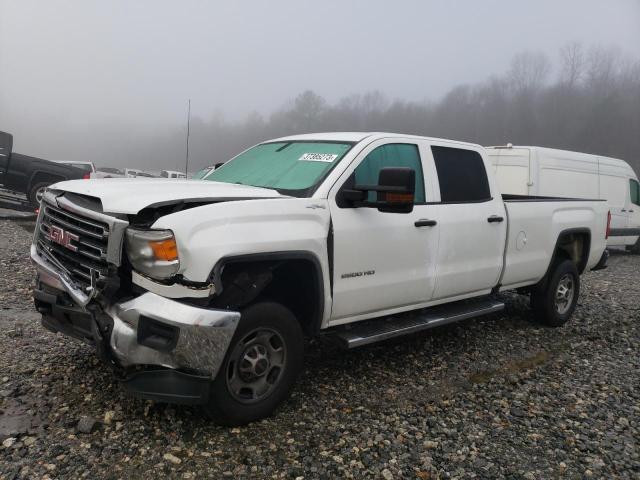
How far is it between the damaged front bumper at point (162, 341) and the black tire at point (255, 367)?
149 millimetres

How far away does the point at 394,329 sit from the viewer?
400 centimetres

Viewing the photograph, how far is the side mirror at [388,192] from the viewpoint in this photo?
133 inches

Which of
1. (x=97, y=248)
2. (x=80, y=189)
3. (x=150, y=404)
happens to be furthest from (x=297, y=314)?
(x=80, y=189)

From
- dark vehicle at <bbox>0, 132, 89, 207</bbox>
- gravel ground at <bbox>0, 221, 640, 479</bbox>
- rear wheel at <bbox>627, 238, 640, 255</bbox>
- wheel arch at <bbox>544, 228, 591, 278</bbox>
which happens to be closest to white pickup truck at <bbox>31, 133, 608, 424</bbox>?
gravel ground at <bbox>0, 221, 640, 479</bbox>

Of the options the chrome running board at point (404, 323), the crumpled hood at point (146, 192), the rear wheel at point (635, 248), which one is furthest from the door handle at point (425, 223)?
the rear wheel at point (635, 248)

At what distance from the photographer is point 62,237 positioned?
3.30 meters

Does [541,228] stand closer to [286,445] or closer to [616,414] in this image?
[616,414]

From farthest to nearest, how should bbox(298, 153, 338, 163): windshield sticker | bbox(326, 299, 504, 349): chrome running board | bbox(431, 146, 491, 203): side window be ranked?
1. bbox(431, 146, 491, 203): side window
2. bbox(298, 153, 338, 163): windshield sticker
3. bbox(326, 299, 504, 349): chrome running board

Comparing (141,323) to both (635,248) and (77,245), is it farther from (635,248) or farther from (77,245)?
(635,248)

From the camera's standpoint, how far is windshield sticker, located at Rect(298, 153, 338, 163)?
12.8 feet

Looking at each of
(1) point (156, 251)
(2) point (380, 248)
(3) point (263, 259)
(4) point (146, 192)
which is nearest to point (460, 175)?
(2) point (380, 248)

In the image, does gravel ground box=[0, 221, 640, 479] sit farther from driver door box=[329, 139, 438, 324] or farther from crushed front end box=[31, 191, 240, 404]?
driver door box=[329, 139, 438, 324]

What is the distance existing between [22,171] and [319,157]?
1167 cm

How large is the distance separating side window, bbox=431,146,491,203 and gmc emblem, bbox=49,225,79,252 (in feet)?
9.28
